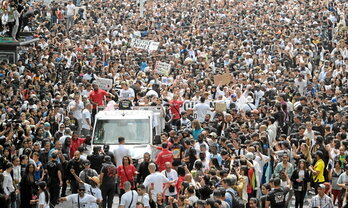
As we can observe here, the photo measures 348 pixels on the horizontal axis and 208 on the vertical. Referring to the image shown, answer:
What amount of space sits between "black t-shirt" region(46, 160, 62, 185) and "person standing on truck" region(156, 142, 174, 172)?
2.10 m

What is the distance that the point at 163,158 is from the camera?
22.5 metres

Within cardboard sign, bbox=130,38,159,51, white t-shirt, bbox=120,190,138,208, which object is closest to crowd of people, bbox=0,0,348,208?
white t-shirt, bbox=120,190,138,208

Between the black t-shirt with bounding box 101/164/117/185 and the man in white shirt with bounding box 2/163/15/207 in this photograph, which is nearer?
the man in white shirt with bounding box 2/163/15/207

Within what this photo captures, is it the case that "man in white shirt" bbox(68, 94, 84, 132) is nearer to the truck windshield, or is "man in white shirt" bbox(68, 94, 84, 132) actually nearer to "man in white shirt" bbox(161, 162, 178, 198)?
the truck windshield

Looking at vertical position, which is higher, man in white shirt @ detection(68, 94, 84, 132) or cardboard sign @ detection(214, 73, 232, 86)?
cardboard sign @ detection(214, 73, 232, 86)

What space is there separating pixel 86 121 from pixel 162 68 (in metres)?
6.62

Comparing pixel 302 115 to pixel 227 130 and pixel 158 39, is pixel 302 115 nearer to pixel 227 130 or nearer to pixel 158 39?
pixel 227 130

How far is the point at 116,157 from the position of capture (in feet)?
76.5

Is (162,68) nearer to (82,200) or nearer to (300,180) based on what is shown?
(300,180)

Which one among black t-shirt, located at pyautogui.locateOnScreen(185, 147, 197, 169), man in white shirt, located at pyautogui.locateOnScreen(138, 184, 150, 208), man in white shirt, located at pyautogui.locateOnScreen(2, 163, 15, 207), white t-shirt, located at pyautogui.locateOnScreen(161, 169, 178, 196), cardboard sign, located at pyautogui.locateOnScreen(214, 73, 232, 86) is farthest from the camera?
cardboard sign, located at pyautogui.locateOnScreen(214, 73, 232, 86)

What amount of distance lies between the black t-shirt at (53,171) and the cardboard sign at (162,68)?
473 inches

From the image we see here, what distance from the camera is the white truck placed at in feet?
79.4

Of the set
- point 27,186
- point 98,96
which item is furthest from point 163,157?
point 98,96

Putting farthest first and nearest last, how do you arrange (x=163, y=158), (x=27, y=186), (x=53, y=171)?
1. (x=163, y=158)
2. (x=53, y=171)
3. (x=27, y=186)
